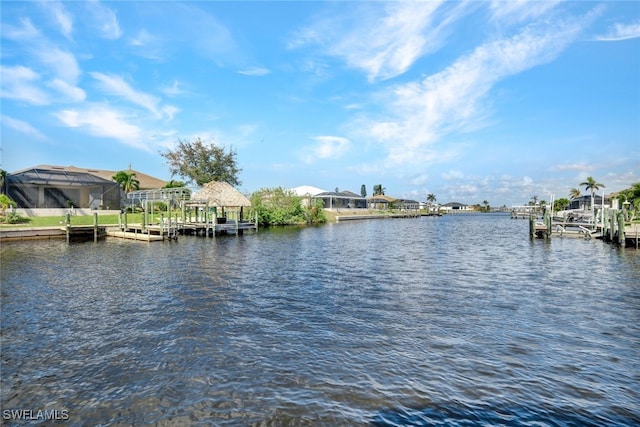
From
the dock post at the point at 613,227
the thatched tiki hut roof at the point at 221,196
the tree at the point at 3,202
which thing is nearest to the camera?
the dock post at the point at 613,227

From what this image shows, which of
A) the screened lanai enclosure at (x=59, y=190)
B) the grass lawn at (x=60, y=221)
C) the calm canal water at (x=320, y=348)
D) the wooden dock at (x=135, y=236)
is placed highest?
the screened lanai enclosure at (x=59, y=190)

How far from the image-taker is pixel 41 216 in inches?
1443

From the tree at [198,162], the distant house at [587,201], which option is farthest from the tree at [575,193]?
the tree at [198,162]

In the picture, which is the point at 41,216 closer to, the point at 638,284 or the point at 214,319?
the point at 214,319

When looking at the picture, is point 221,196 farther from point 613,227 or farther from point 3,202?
point 613,227

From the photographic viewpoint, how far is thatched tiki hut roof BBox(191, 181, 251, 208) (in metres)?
40.2

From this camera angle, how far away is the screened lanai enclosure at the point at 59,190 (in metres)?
39.4

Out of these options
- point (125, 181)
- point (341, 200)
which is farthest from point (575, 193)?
point (125, 181)

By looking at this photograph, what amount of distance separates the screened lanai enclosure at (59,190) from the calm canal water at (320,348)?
2996 cm

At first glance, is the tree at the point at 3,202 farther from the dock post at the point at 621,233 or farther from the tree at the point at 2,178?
the dock post at the point at 621,233

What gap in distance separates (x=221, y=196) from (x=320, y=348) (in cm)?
3494

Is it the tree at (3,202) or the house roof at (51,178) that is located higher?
the house roof at (51,178)

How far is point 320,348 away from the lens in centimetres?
797

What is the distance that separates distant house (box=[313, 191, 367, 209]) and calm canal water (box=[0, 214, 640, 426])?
66.4 metres
